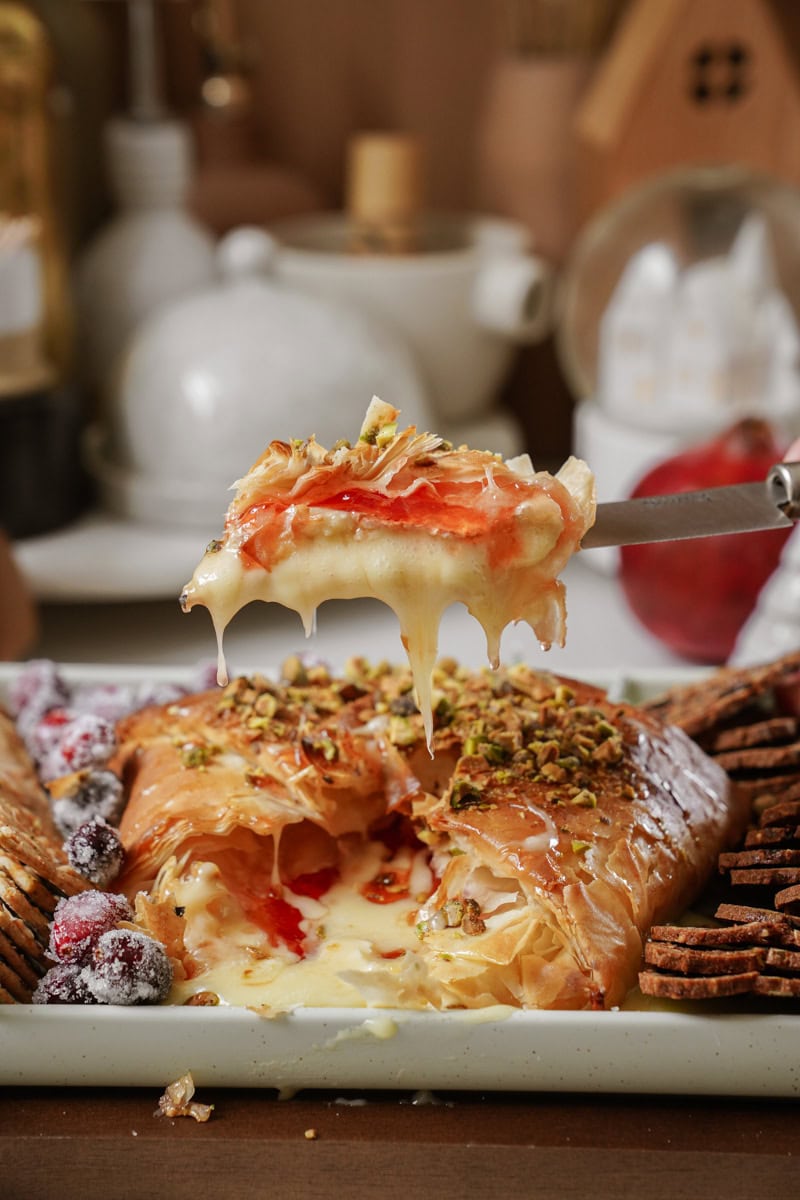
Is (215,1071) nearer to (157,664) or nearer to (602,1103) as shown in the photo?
(602,1103)

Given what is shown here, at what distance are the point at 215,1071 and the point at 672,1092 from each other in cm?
26

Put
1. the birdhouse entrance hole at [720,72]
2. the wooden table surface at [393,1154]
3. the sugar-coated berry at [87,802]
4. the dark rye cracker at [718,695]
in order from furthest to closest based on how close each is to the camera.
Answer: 1. the birdhouse entrance hole at [720,72]
2. the dark rye cracker at [718,695]
3. the sugar-coated berry at [87,802]
4. the wooden table surface at [393,1154]

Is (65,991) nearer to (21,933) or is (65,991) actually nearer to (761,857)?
(21,933)

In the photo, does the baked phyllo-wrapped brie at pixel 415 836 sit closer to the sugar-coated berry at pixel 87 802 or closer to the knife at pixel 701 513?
the sugar-coated berry at pixel 87 802

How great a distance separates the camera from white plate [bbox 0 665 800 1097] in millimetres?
827

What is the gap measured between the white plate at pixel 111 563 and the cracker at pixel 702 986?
964 mm

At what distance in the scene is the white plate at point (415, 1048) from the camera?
2.71 feet

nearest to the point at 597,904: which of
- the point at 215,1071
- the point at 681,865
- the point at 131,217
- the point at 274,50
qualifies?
the point at 681,865

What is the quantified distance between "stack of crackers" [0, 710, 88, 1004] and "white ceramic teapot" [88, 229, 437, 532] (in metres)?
0.73

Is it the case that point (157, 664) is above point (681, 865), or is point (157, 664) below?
below

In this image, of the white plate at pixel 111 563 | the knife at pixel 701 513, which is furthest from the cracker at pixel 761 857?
the white plate at pixel 111 563

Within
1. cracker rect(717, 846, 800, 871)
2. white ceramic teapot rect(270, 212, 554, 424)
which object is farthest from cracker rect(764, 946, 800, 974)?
white ceramic teapot rect(270, 212, 554, 424)

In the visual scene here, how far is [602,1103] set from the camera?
0.84m

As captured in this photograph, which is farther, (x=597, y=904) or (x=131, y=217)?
(x=131, y=217)
